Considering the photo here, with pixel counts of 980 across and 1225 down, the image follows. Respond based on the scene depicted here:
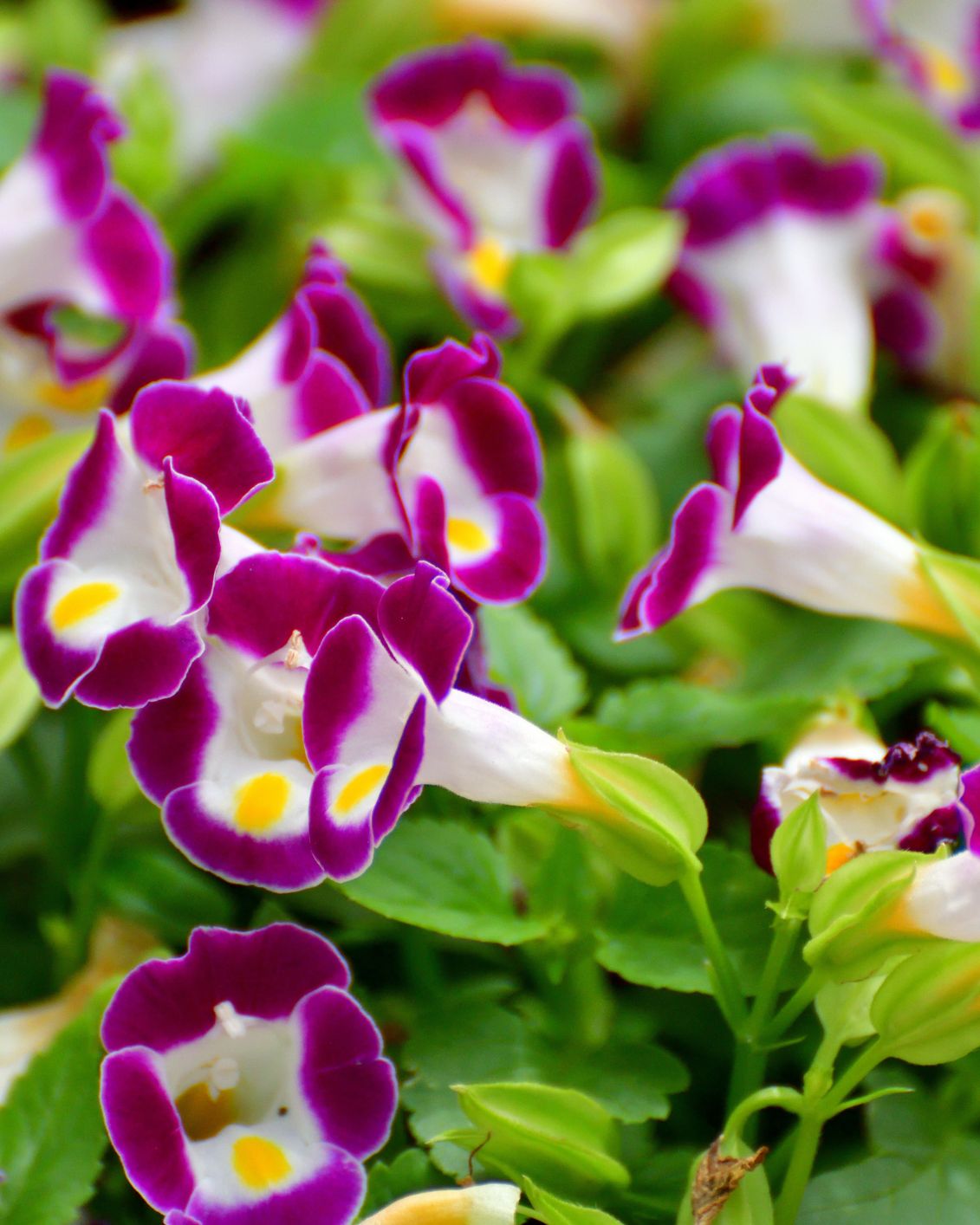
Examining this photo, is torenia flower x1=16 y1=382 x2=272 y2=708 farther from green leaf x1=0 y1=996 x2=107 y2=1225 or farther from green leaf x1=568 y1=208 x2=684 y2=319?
A: green leaf x1=568 y1=208 x2=684 y2=319

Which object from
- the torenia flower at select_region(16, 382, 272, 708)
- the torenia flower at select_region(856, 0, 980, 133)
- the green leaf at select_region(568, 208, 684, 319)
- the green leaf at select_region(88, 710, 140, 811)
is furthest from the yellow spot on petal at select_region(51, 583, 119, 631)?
the torenia flower at select_region(856, 0, 980, 133)

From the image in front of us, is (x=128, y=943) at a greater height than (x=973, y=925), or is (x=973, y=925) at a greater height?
(x=973, y=925)

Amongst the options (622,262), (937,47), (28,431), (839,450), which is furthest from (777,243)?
(28,431)

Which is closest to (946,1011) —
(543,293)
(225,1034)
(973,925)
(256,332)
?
(973,925)

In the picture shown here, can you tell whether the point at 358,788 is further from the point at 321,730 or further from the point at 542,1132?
the point at 542,1132

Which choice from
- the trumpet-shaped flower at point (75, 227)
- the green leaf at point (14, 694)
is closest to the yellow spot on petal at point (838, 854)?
the green leaf at point (14, 694)

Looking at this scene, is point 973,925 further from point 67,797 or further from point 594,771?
point 67,797

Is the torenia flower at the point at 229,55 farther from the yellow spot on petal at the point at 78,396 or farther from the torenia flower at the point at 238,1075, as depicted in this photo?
the torenia flower at the point at 238,1075
